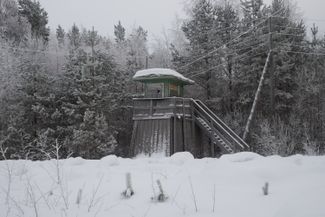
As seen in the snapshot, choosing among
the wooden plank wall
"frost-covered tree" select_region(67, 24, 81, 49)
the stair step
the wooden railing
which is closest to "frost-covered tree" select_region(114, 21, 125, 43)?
"frost-covered tree" select_region(67, 24, 81, 49)

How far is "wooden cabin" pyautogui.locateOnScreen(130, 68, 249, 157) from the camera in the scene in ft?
64.4

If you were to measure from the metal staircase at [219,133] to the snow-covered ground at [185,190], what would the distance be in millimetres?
9579

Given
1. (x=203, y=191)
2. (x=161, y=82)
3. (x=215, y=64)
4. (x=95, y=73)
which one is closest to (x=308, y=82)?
(x=215, y=64)

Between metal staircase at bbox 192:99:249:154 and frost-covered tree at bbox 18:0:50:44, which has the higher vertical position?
frost-covered tree at bbox 18:0:50:44

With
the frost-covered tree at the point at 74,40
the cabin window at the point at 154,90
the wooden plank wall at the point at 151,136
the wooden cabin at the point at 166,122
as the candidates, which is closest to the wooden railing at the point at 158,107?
the wooden cabin at the point at 166,122

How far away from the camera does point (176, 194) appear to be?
6.79 m

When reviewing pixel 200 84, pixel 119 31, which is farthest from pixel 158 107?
pixel 119 31

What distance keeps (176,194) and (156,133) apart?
13.1 m

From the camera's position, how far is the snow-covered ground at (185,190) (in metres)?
5.75

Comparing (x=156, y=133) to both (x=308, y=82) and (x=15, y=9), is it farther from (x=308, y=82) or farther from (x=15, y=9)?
(x=15, y=9)

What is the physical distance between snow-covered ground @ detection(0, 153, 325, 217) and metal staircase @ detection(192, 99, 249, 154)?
9.58 m

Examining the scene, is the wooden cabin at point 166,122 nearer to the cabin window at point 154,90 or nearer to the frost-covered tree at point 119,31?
the cabin window at point 154,90

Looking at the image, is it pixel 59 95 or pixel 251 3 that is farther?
pixel 251 3

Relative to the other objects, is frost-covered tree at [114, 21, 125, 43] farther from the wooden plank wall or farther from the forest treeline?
the wooden plank wall
